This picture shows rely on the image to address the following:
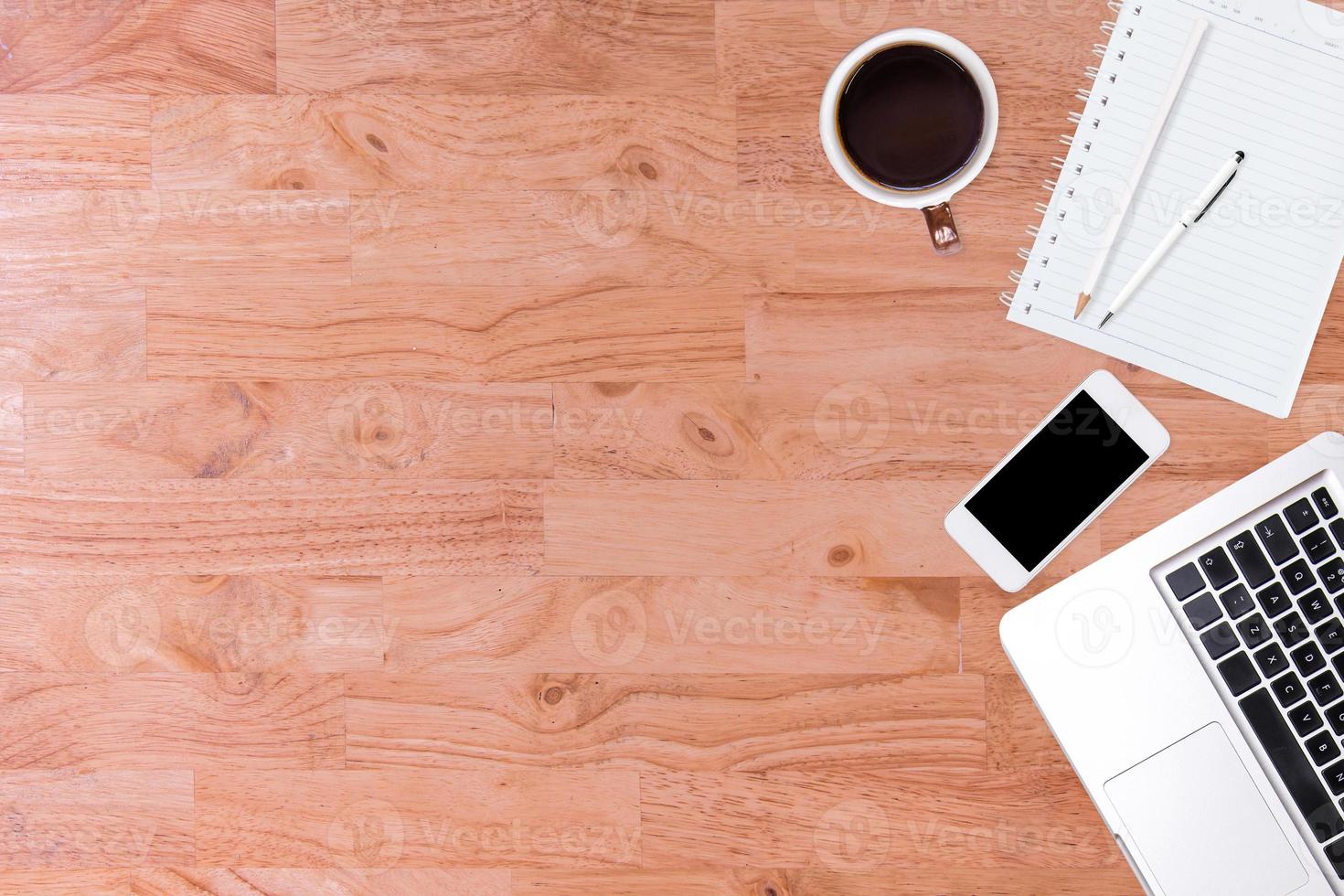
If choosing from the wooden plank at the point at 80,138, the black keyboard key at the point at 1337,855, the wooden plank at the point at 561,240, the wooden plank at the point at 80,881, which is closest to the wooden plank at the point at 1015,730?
the black keyboard key at the point at 1337,855

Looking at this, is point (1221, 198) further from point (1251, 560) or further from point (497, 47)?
point (497, 47)

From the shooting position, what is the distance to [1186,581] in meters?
0.77

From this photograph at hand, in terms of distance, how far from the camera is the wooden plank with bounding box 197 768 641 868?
0.86 m

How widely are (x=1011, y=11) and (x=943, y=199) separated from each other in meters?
0.20

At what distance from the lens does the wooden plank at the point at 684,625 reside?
85 cm

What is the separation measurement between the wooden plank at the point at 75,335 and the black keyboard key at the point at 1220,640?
103 cm

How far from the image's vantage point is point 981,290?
848mm

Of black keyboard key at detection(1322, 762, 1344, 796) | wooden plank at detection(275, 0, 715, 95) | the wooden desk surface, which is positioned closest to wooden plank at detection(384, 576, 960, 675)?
the wooden desk surface

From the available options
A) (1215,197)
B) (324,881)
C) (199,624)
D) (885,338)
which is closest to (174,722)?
(199,624)

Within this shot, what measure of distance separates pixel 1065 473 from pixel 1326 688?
10.8 inches

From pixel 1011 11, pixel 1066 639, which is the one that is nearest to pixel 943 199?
pixel 1011 11

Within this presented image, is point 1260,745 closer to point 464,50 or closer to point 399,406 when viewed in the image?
point 399,406

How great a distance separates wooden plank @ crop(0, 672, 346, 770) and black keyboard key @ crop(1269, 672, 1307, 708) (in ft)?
2.82

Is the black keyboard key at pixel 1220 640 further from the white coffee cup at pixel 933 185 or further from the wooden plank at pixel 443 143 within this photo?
the wooden plank at pixel 443 143
